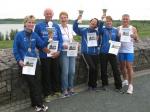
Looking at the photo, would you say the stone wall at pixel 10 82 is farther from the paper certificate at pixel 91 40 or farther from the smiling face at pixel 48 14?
the paper certificate at pixel 91 40

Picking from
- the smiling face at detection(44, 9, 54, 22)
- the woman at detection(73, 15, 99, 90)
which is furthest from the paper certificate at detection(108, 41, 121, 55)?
the smiling face at detection(44, 9, 54, 22)

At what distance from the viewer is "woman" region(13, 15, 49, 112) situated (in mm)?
7461

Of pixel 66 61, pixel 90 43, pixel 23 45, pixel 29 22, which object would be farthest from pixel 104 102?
pixel 29 22

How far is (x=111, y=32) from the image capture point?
930 centimetres

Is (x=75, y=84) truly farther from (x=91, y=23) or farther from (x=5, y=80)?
(x=5, y=80)

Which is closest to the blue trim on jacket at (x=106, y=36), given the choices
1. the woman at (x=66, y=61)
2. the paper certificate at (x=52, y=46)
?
the woman at (x=66, y=61)

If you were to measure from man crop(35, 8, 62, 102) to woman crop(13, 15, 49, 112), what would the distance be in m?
0.36

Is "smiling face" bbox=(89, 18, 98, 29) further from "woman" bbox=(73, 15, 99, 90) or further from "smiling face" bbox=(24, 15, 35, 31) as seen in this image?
"smiling face" bbox=(24, 15, 35, 31)

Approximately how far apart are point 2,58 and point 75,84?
7.01 feet

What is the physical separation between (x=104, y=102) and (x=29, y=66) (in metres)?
1.82

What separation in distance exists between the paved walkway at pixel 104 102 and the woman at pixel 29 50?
24cm

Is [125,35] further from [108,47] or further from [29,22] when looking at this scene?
[29,22]

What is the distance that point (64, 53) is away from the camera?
8.54 m

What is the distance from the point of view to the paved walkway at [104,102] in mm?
7780
